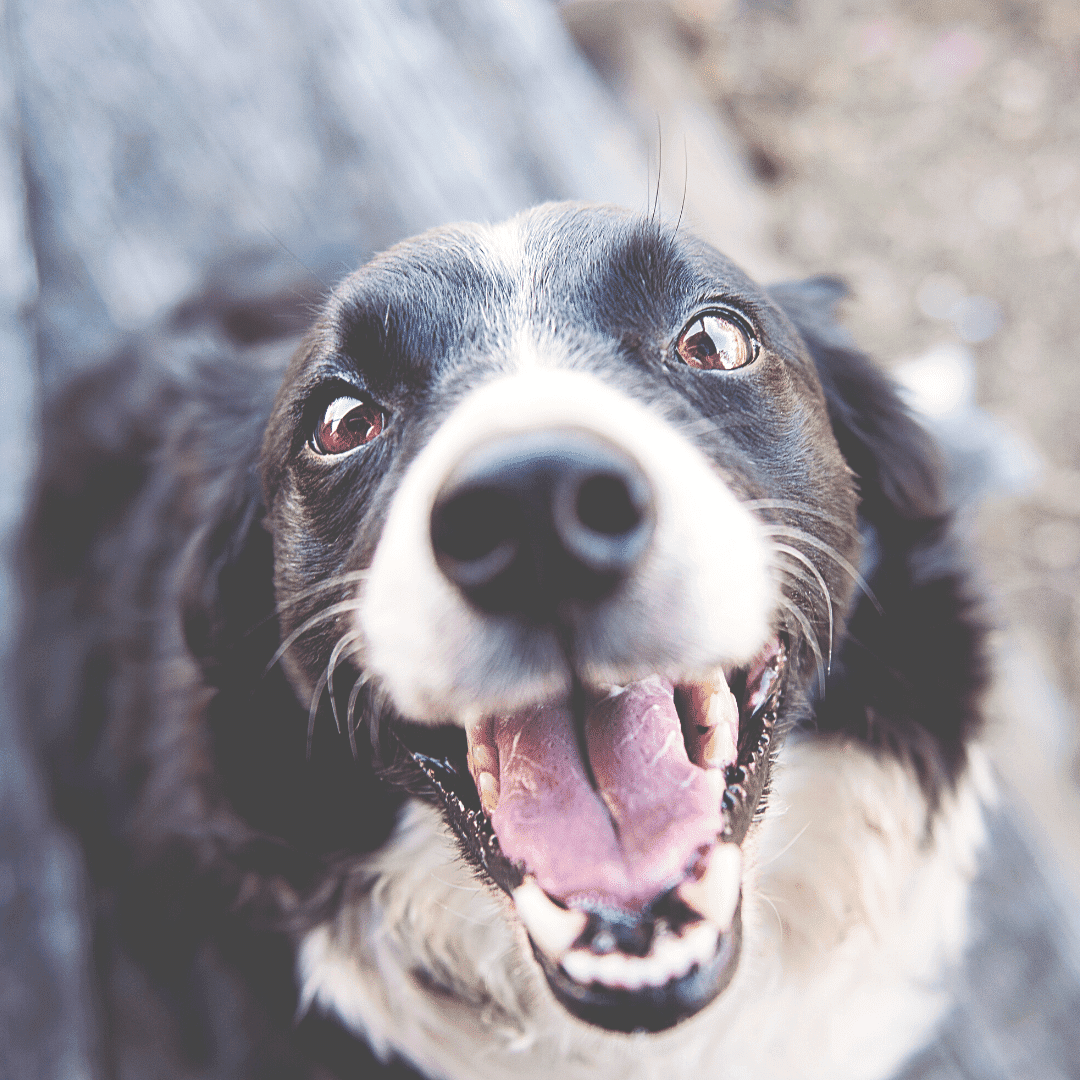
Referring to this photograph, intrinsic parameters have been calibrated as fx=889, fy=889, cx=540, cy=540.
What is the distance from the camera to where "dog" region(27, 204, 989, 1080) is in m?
1.07

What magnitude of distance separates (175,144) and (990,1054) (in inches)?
140

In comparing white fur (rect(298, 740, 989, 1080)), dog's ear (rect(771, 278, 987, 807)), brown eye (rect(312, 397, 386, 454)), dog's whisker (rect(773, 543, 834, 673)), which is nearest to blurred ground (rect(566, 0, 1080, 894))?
dog's ear (rect(771, 278, 987, 807))

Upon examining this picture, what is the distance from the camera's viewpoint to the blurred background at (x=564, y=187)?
2535mm

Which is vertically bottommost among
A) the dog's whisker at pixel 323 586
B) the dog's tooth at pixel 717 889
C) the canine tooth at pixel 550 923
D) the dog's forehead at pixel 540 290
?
the canine tooth at pixel 550 923

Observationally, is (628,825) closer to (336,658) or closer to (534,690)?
(534,690)

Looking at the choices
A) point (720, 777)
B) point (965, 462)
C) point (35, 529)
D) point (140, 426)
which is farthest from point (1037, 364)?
point (35, 529)

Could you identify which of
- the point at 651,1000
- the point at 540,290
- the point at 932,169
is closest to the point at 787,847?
the point at 651,1000

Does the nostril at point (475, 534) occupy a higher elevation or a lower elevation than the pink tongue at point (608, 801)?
higher

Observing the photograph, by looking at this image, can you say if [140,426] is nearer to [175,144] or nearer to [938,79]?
[175,144]

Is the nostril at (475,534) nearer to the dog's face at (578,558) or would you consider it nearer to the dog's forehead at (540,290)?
the dog's face at (578,558)

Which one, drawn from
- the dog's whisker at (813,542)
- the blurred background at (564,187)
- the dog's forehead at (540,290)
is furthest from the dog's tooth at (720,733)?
the blurred background at (564,187)

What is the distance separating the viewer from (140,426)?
93.0 inches

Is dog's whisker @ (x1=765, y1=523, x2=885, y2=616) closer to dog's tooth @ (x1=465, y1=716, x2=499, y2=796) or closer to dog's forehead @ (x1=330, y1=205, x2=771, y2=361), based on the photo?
dog's forehead @ (x1=330, y1=205, x2=771, y2=361)

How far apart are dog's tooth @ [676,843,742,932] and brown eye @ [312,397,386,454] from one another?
0.81m
